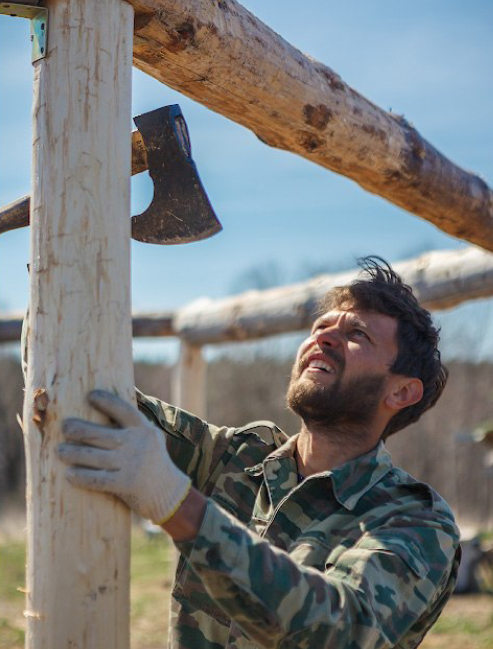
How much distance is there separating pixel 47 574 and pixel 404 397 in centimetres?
147

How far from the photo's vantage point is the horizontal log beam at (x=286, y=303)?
4.71m

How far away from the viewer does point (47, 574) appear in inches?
67.6

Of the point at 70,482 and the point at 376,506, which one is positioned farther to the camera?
the point at 376,506

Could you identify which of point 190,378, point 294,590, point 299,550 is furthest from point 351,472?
point 190,378

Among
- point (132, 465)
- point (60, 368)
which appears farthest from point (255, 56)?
point (132, 465)

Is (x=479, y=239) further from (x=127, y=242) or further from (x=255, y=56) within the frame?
(x=127, y=242)

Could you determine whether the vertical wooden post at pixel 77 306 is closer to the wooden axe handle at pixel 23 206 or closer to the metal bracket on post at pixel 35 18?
the metal bracket on post at pixel 35 18

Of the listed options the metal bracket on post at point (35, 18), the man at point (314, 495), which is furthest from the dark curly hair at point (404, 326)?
the metal bracket on post at point (35, 18)

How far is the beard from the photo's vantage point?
8.35ft

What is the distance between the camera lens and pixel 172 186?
230 cm

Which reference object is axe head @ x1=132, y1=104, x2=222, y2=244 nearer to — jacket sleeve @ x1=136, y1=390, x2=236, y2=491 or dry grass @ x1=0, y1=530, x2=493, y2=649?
jacket sleeve @ x1=136, y1=390, x2=236, y2=491

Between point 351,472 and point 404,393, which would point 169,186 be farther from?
point 404,393

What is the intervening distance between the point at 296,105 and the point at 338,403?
0.93m

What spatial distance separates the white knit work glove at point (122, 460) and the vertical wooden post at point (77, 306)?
42 millimetres
